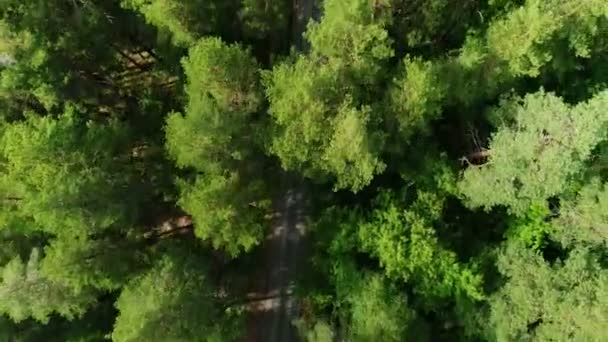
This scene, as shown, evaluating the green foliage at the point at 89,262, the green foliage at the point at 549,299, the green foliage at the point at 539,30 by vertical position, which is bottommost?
the green foliage at the point at 549,299

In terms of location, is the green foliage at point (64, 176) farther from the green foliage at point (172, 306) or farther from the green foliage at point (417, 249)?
the green foliage at point (417, 249)

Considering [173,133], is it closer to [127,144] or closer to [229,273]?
[127,144]

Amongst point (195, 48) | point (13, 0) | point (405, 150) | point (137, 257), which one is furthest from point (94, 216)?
point (405, 150)

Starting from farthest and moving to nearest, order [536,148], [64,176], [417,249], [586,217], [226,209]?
[417,249] < [586,217] < [226,209] < [536,148] < [64,176]

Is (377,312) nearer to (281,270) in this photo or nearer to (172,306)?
(281,270)

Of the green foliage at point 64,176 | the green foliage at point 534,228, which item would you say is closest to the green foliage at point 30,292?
the green foliage at point 64,176

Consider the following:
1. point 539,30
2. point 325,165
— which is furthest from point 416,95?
point 539,30

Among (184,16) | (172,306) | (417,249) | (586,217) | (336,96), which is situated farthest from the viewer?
(417,249)
